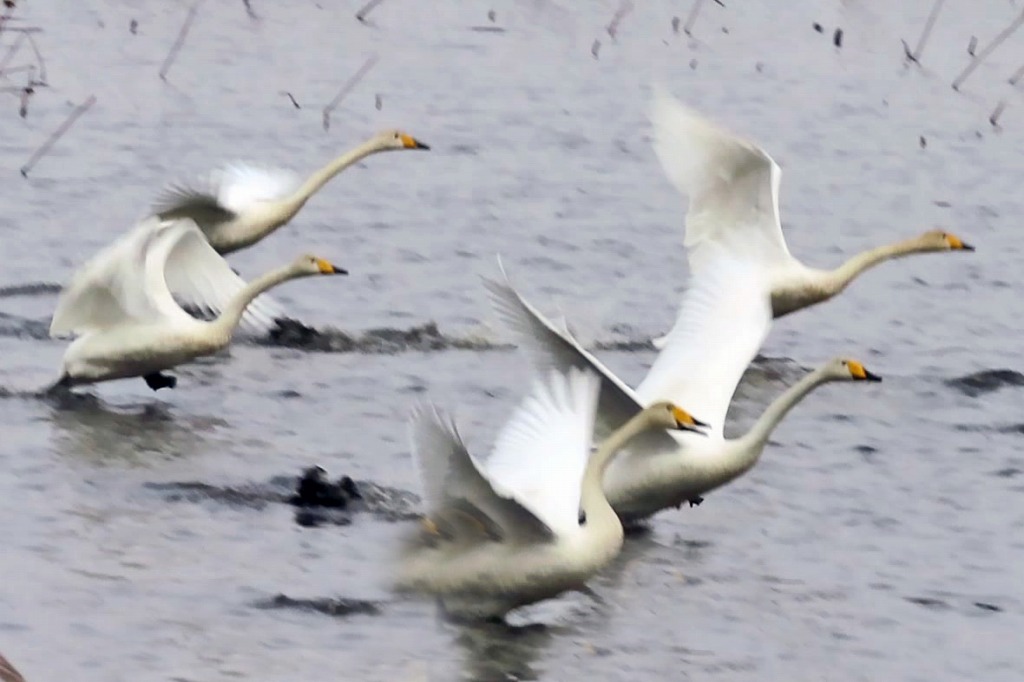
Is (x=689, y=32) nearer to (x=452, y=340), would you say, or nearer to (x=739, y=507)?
(x=452, y=340)

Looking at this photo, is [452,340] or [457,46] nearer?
[452,340]

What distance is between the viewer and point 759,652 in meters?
7.95

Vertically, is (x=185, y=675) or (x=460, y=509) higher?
(x=460, y=509)

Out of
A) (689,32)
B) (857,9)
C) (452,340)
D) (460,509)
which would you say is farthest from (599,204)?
(460,509)

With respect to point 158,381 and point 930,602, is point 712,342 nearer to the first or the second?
point 930,602

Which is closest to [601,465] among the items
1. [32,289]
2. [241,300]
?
[241,300]

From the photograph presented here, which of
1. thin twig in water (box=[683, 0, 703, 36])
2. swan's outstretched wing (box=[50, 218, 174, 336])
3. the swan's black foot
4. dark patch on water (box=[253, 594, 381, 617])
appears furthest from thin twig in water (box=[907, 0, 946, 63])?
dark patch on water (box=[253, 594, 381, 617])

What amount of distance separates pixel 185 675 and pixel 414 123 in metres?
10.3

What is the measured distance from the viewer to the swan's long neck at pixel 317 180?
11695mm

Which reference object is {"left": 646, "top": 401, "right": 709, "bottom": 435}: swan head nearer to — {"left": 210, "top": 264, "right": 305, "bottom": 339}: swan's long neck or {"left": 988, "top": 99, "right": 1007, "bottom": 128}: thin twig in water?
{"left": 210, "top": 264, "right": 305, "bottom": 339}: swan's long neck

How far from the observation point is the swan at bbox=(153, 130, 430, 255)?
11.3 metres

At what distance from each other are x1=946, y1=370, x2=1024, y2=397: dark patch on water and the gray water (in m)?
0.13

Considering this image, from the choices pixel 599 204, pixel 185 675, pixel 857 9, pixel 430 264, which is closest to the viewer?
pixel 185 675

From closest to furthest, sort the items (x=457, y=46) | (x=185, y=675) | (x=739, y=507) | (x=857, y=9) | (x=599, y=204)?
(x=185, y=675) → (x=739, y=507) → (x=599, y=204) → (x=457, y=46) → (x=857, y=9)
